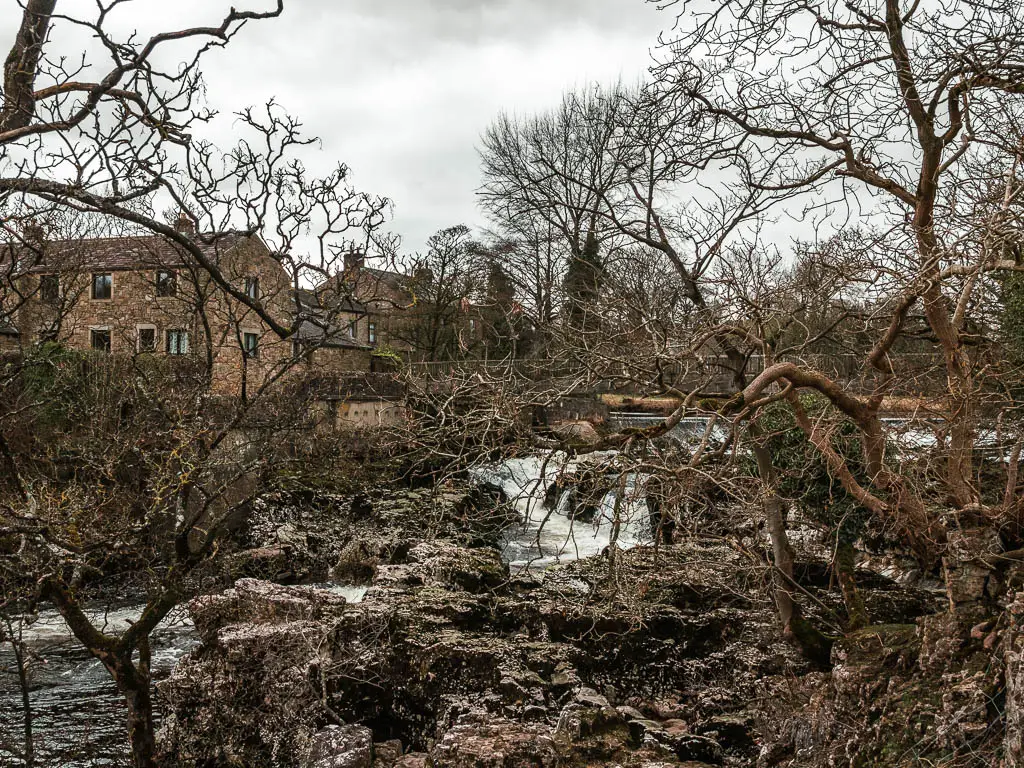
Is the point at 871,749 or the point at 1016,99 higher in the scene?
the point at 1016,99

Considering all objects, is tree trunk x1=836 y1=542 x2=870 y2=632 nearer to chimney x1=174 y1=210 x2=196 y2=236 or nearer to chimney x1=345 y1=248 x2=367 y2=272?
chimney x1=345 y1=248 x2=367 y2=272

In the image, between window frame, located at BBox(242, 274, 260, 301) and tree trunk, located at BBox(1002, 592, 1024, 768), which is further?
tree trunk, located at BBox(1002, 592, 1024, 768)

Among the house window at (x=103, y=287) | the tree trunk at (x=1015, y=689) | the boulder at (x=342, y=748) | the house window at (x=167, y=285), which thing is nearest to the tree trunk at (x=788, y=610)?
the tree trunk at (x=1015, y=689)

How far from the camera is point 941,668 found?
541cm

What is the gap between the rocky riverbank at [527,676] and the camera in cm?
626

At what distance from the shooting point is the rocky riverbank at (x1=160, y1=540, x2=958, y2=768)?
626 centimetres

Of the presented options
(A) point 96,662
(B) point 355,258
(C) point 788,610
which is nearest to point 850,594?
(C) point 788,610

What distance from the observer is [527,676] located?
7480mm

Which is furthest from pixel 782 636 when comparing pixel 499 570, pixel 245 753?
pixel 245 753

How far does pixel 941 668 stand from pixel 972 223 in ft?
9.25

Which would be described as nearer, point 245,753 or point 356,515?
point 245,753

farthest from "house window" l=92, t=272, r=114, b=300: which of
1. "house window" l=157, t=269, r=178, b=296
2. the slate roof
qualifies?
"house window" l=157, t=269, r=178, b=296

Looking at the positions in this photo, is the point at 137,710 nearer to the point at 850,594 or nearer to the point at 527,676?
the point at 527,676

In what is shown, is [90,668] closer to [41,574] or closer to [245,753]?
[245,753]
